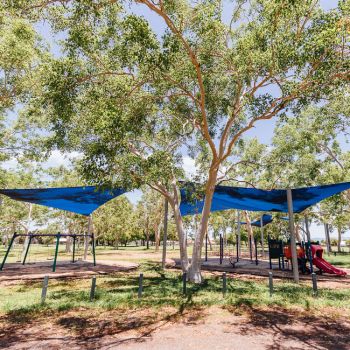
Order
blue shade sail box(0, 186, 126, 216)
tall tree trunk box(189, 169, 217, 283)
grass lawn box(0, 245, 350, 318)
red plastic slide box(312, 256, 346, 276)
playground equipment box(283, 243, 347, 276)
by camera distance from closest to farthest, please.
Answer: grass lawn box(0, 245, 350, 318) < tall tree trunk box(189, 169, 217, 283) < blue shade sail box(0, 186, 126, 216) < red plastic slide box(312, 256, 346, 276) < playground equipment box(283, 243, 347, 276)

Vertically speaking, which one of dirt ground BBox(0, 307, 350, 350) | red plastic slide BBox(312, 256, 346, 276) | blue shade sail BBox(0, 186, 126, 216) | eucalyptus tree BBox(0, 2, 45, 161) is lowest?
dirt ground BBox(0, 307, 350, 350)

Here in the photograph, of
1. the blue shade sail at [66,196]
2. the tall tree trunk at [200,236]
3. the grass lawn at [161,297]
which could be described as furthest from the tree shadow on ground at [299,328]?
the blue shade sail at [66,196]

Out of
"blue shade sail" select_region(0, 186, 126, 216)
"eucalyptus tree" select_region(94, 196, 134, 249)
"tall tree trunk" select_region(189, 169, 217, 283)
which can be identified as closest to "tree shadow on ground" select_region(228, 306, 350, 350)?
"tall tree trunk" select_region(189, 169, 217, 283)

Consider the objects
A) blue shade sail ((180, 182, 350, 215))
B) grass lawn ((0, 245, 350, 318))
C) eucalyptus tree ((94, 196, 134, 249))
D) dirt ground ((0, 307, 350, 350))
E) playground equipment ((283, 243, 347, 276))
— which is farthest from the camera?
eucalyptus tree ((94, 196, 134, 249))

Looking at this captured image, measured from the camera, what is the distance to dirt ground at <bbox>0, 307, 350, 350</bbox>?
16.8 ft

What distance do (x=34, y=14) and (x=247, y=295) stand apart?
34.3ft

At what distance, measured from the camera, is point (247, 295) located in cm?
891

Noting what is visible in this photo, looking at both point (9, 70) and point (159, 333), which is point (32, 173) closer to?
point (9, 70)

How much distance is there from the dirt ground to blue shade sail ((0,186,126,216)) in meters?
5.75

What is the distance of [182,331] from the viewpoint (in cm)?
584

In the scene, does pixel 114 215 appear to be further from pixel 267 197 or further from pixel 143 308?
pixel 143 308

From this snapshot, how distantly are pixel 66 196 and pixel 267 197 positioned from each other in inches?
376

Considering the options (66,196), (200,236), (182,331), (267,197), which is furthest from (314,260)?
(66,196)

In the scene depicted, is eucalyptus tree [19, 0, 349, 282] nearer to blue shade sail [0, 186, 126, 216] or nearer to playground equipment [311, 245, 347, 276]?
blue shade sail [0, 186, 126, 216]
